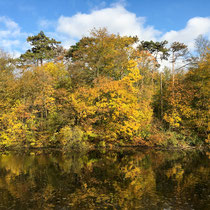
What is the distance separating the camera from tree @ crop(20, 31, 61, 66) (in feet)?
A: 171

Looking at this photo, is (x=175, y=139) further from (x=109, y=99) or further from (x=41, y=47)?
(x=41, y=47)

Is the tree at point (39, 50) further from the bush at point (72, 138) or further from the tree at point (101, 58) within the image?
the bush at point (72, 138)

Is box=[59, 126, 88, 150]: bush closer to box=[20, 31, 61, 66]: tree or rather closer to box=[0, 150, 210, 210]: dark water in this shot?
box=[0, 150, 210, 210]: dark water

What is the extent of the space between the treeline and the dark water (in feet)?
28.4

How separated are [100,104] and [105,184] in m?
17.3

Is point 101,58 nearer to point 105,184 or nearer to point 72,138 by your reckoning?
point 72,138

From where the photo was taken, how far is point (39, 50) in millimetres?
53031

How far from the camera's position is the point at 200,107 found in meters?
34.1

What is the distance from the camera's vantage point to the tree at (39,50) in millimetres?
52069

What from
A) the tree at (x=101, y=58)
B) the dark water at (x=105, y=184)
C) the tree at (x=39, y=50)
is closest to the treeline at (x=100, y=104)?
the tree at (x=101, y=58)

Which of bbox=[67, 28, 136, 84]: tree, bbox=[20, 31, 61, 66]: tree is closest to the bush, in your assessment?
bbox=[67, 28, 136, 84]: tree

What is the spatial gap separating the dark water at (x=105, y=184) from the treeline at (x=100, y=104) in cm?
866

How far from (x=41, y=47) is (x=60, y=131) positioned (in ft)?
103

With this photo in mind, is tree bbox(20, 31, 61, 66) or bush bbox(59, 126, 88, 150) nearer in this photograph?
bush bbox(59, 126, 88, 150)
